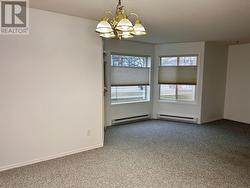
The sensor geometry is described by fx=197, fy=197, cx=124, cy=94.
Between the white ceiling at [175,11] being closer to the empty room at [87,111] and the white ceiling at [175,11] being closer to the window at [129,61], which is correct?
the empty room at [87,111]

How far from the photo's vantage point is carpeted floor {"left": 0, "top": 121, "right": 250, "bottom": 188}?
273 centimetres

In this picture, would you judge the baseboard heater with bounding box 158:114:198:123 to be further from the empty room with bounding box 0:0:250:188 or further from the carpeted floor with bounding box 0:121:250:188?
the carpeted floor with bounding box 0:121:250:188

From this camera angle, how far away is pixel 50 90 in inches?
129

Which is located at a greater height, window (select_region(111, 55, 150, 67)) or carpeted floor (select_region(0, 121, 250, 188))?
window (select_region(111, 55, 150, 67))

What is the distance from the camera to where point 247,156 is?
12.0ft

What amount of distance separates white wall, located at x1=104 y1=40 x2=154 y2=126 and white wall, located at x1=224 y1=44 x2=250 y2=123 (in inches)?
105

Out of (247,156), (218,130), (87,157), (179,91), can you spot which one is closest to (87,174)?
(87,157)

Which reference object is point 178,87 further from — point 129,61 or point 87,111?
point 87,111

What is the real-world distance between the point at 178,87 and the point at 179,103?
52 cm

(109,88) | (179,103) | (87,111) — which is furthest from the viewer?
(179,103)

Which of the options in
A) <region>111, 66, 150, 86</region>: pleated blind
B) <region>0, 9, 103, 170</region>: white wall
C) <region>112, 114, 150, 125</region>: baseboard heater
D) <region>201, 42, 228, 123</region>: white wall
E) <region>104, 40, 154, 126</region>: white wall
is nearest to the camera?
<region>0, 9, 103, 170</region>: white wall

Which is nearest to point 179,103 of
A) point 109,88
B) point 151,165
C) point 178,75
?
point 178,75

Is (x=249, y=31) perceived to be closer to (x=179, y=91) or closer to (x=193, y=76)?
(x=193, y=76)

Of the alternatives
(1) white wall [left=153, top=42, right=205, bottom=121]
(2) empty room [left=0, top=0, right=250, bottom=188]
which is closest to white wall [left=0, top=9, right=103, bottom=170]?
(2) empty room [left=0, top=0, right=250, bottom=188]
